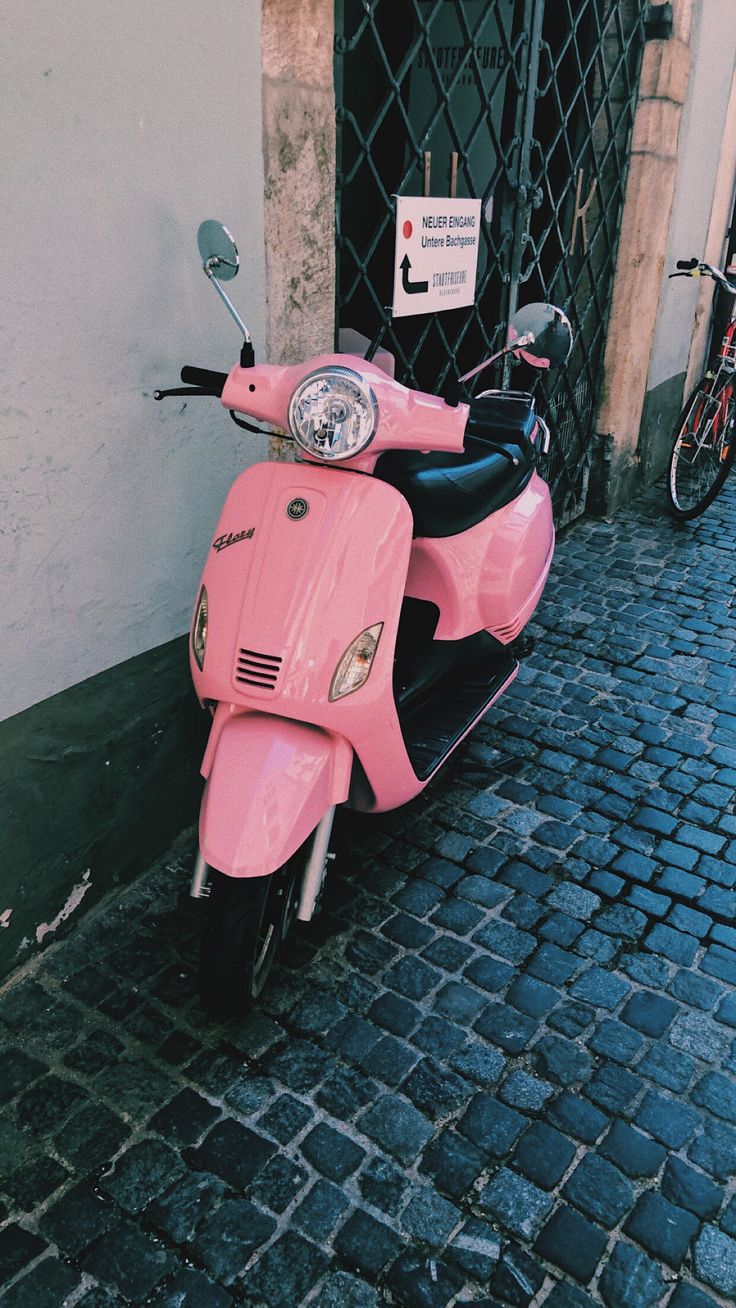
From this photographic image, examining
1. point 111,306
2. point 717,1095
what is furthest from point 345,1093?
point 111,306

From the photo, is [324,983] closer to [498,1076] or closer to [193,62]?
[498,1076]

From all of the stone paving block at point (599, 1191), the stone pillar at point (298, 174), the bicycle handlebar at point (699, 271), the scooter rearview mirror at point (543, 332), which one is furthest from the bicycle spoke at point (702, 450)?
the stone paving block at point (599, 1191)

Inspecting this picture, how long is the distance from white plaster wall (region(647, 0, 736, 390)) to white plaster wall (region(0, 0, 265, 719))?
4.07 meters

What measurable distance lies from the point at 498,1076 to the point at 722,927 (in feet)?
2.98

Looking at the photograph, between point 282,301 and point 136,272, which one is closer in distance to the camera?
point 136,272

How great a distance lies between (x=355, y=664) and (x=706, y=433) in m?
4.44

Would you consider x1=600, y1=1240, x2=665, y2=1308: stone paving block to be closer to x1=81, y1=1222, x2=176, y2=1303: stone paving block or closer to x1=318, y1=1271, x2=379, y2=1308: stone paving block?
x1=318, y1=1271, x2=379, y2=1308: stone paving block

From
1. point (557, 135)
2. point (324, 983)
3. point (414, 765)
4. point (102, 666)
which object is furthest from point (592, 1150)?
point (557, 135)

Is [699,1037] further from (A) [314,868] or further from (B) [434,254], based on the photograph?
(B) [434,254]

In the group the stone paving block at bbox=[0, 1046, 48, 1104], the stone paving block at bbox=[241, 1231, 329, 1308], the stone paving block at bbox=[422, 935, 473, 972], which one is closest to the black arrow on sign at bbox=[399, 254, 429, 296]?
the stone paving block at bbox=[422, 935, 473, 972]

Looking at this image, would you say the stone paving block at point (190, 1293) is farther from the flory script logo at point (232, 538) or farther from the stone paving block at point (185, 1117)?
the flory script logo at point (232, 538)

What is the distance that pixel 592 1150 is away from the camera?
7.09 ft

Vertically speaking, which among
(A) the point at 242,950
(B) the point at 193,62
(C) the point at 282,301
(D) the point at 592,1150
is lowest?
(D) the point at 592,1150

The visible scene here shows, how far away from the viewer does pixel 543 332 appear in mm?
2918
